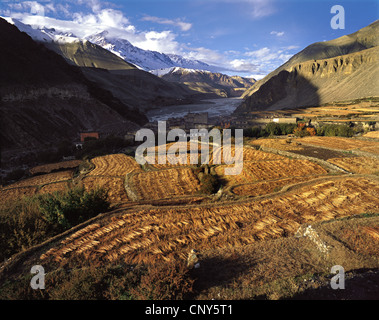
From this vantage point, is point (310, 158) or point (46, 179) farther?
point (46, 179)

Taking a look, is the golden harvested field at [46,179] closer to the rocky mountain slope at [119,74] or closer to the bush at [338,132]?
the bush at [338,132]

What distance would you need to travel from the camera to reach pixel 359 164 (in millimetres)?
16359

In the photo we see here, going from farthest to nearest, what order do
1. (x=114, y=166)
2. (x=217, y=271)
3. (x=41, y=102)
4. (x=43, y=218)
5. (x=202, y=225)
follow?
1. (x=41, y=102)
2. (x=114, y=166)
3. (x=43, y=218)
4. (x=202, y=225)
5. (x=217, y=271)

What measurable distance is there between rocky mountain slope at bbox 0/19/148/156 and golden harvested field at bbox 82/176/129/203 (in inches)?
1212

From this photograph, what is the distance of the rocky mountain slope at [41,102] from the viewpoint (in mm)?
42172

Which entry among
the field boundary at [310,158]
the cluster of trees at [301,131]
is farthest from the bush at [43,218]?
the cluster of trees at [301,131]

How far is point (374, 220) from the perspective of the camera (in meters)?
6.47

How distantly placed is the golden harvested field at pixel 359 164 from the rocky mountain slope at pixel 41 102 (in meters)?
46.7

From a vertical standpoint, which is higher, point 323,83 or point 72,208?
point 323,83

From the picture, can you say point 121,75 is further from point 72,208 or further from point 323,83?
point 72,208

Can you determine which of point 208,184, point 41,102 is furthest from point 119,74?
point 208,184

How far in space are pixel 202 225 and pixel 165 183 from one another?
9.43 metres

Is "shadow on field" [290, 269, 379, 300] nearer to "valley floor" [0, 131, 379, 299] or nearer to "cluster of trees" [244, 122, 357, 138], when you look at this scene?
"valley floor" [0, 131, 379, 299]
